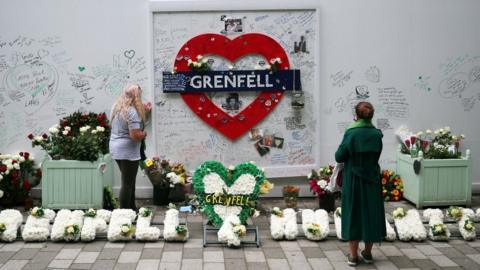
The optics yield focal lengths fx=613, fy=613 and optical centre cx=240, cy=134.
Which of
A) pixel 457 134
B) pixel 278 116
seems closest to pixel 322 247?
pixel 278 116

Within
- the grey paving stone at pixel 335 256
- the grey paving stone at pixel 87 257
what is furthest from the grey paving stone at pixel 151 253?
the grey paving stone at pixel 335 256

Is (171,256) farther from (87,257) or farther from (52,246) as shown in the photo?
(52,246)

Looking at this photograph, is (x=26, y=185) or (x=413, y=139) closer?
(x=26, y=185)

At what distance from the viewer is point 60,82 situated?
27.6ft

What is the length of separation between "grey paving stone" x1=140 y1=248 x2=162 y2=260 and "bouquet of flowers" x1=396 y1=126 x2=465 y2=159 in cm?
385

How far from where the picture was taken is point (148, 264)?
5.77m

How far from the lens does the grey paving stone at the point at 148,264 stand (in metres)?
5.66

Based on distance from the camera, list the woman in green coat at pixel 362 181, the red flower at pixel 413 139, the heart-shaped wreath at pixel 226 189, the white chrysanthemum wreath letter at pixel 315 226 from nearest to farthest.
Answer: the woman in green coat at pixel 362 181 < the white chrysanthemum wreath letter at pixel 315 226 < the heart-shaped wreath at pixel 226 189 < the red flower at pixel 413 139

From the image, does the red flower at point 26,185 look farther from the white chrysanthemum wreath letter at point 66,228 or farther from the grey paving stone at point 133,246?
the grey paving stone at point 133,246

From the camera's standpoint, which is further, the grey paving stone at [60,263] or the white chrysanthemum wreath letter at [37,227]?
the white chrysanthemum wreath letter at [37,227]

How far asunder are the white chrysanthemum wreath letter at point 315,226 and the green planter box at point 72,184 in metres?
2.69

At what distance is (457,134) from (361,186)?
12.6ft

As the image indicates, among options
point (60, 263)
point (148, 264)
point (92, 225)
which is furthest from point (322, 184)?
point (60, 263)

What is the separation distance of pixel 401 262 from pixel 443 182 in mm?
2509
